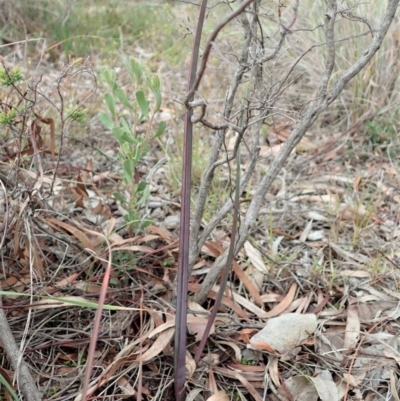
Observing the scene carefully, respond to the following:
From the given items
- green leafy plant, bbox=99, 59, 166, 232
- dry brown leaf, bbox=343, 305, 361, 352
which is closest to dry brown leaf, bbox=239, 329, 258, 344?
dry brown leaf, bbox=343, 305, 361, 352

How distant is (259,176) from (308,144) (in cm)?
38

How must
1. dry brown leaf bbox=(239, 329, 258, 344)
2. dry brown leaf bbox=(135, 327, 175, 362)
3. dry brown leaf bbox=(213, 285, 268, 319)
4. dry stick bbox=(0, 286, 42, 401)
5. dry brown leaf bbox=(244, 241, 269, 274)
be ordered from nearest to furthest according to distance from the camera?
dry stick bbox=(0, 286, 42, 401)
dry brown leaf bbox=(135, 327, 175, 362)
dry brown leaf bbox=(239, 329, 258, 344)
dry brown leaf bbox=(213, 285, 268, 319)
dry brown leaf bbox=(244, 241, 269, 274)

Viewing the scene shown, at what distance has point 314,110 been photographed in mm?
1029

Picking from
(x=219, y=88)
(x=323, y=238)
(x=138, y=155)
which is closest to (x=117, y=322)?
(x=138, y=155)

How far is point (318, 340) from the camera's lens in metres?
1.19

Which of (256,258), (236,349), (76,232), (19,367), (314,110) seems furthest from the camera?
(256,258)

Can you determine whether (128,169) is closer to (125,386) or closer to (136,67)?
(136,67)

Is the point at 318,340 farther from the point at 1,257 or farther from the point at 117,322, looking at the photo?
the point at 1,257

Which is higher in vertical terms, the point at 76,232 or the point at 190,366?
the point at 76,232

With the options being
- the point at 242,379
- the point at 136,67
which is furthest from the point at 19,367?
the point at 136,67

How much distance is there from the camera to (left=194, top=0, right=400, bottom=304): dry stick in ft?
3.20

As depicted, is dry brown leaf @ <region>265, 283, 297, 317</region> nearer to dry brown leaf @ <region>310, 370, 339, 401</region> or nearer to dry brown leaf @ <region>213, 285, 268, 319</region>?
dry brown leaf @ <region>213, 285, 268, 319</region>

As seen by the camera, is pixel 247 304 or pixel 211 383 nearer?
pixel 211 383

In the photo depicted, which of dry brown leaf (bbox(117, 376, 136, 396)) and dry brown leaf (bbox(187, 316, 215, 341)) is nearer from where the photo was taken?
dry brown leaf (bbox(117, 376, 136, 396))
